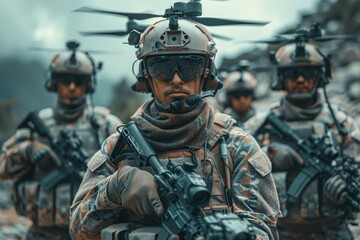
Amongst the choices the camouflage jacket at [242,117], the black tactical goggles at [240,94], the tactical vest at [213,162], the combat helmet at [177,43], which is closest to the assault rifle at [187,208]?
the tactical vest at [213,162]

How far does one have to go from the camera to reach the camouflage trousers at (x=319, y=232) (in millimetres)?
8984

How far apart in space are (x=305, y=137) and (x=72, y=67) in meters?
2.64

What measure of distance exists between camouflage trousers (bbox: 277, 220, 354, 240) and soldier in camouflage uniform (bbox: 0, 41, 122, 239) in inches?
81.4

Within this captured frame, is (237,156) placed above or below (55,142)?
above

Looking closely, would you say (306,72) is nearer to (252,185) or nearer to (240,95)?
(240,95)

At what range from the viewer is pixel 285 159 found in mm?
9078

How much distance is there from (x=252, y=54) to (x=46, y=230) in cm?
2958

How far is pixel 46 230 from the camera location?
387 inches

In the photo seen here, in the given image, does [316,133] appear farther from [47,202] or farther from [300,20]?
[300,20]

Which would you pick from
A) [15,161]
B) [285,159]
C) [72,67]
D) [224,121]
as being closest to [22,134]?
[15,161]

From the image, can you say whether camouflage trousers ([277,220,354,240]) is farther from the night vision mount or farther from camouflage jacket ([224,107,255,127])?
camouflage jacket ([224,107,255,127])

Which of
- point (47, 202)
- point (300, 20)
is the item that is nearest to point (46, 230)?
point (47, 202)

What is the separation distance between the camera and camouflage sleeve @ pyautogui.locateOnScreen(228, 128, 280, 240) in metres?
5.04

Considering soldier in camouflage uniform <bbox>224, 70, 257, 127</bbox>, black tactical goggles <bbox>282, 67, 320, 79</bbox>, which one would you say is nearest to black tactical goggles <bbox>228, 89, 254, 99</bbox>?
soldier in camouflage uniform <bbox>224, 70, 257, 127</bbox>
